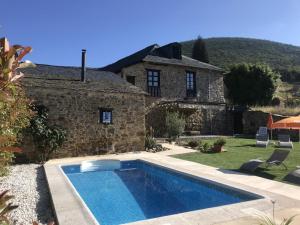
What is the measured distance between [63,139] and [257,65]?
27.3 metres

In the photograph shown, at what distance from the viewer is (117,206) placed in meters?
7.73

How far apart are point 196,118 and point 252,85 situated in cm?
1188

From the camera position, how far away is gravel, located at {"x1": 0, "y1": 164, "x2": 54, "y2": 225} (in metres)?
6.29

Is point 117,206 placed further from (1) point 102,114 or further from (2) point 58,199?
(1) point 102,114

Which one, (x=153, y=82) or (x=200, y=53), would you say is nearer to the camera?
(x=153, y=82)

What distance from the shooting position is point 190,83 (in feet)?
88.4

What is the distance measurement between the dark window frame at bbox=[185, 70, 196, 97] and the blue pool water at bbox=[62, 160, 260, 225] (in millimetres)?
15194

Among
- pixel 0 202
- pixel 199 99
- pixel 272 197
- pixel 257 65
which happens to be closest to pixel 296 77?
pixel 257 65

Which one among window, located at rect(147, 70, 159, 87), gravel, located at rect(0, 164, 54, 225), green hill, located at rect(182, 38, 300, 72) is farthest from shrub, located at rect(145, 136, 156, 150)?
green hill, located at rect(182, 38, 300, 72)

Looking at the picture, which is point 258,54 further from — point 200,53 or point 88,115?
point 88,115

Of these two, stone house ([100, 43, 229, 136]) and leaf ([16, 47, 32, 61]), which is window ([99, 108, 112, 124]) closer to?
stone house ([100, 43, 229, 136])

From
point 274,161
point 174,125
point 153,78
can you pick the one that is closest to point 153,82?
point 153,78

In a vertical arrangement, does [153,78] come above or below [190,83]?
above

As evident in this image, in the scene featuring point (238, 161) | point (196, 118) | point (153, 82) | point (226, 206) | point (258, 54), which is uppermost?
point (258, 54)
